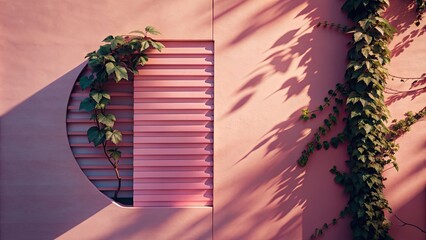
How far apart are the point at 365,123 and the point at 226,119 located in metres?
1.39

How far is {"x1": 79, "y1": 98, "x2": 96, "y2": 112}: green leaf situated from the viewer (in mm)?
3812

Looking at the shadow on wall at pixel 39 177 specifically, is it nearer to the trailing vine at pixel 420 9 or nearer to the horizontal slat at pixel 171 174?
the horizontal slat at pixel 171 174

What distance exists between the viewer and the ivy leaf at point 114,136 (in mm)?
3820

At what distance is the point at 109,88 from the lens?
13.4 ft

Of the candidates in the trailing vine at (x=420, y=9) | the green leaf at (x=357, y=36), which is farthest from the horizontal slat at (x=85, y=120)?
the trailing vine at (x=420, y=9)

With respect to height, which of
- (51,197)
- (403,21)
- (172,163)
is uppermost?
(403,21)

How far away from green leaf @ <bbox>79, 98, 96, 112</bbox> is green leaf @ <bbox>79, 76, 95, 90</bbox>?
0.44 ft

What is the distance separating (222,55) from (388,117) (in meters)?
1.81

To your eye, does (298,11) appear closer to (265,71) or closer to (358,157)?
(265,71)

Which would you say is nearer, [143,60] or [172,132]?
[143,60]

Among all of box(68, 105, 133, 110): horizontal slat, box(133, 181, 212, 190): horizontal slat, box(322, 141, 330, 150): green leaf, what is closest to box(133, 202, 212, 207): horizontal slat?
box(133, 181, 212, 190): horizontal slat

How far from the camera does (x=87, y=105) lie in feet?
12.6

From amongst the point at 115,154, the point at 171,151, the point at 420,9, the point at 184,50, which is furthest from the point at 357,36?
the point at 115,154

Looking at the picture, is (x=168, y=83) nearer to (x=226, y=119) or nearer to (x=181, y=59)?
(x=181, y=59)
